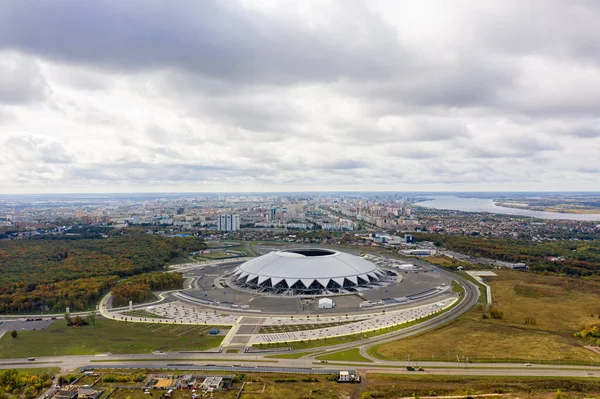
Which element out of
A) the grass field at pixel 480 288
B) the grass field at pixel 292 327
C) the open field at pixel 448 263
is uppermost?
the open field at pixel 448 263

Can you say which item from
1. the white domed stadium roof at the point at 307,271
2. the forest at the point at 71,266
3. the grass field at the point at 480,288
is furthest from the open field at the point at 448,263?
the forest at the point at 71,266

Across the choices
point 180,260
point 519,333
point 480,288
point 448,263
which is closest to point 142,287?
point 180,260

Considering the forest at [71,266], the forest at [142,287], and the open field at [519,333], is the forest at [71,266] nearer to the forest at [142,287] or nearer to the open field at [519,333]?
the forest at [142,287]

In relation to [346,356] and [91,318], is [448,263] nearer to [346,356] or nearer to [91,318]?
[346,356]

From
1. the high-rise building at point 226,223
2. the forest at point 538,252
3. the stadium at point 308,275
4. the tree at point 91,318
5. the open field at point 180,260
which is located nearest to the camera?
the tree at point 91,318

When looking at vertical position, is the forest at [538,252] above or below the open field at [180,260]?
above

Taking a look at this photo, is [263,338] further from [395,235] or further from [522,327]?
[395,235]


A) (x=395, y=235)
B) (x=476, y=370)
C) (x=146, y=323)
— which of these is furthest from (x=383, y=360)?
(x=395, y=235)

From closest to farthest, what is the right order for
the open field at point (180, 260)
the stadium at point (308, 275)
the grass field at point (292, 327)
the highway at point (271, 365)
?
the highway at point (271, 365) → the grass field at point (292, 327) → the stadium at point (308, 275) → the open field at point (180, 260)
